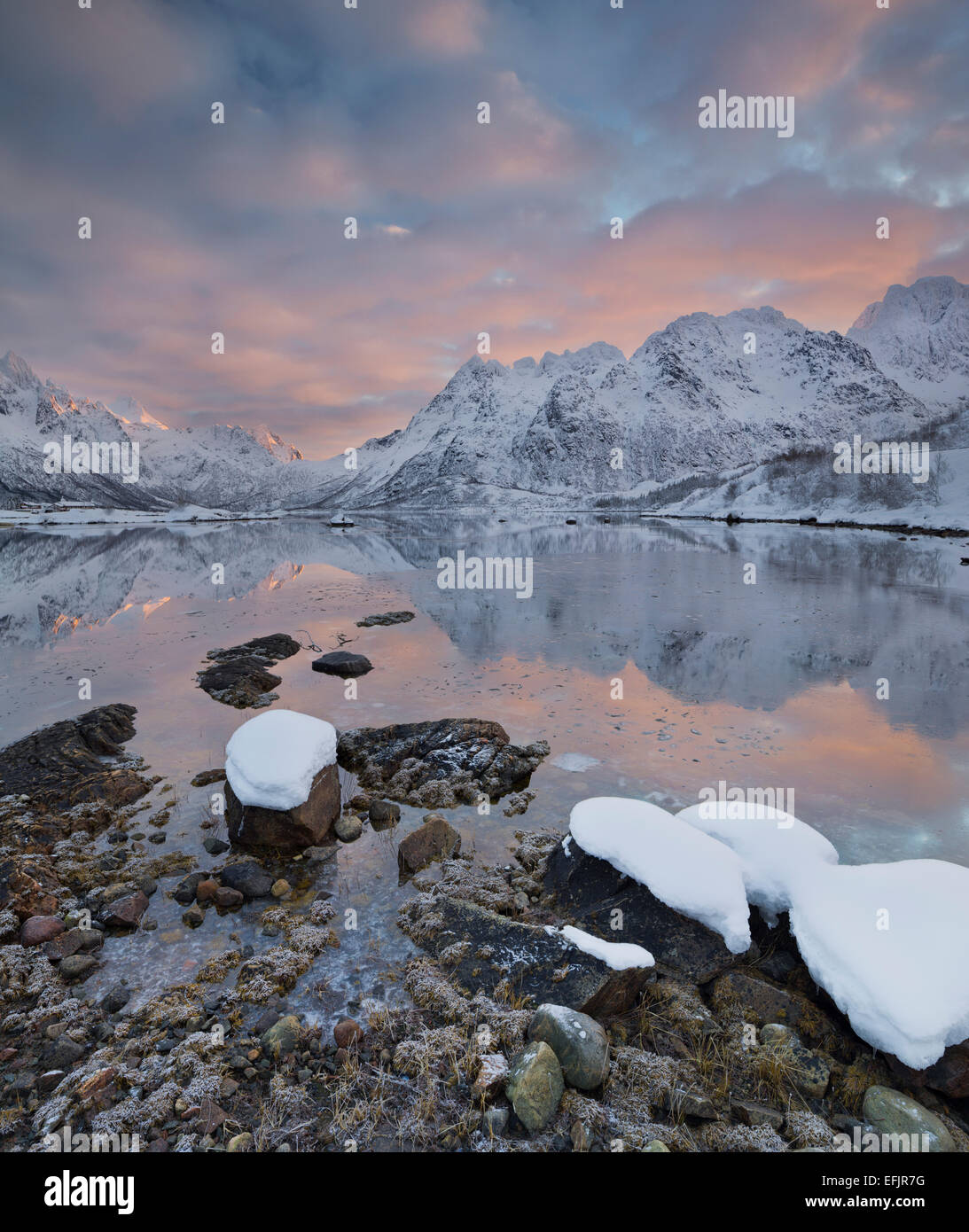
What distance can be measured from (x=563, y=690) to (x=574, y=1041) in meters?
9.76

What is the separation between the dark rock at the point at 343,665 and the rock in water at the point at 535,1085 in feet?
39.2

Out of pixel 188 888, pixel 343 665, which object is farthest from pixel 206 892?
pixel 343 665

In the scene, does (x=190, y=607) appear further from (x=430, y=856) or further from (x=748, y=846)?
(x=748, y=846)

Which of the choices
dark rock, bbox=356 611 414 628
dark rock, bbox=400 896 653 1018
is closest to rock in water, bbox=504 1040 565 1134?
dark rock, bbox=400 896 653 1018

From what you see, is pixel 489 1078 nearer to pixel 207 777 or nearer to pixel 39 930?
pixel 39 930

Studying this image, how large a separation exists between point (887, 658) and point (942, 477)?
81.8m

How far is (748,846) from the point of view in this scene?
6180mm

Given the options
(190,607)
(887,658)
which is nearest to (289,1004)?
(887,658)

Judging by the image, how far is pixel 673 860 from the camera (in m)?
5.90

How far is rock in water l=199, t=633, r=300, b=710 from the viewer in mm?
13398

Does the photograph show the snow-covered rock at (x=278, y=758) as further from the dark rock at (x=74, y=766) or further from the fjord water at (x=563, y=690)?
the dark rock at (x=74, y=766)

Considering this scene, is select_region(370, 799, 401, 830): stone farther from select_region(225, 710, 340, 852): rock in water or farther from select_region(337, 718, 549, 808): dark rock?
select_region(225, 710, 340, 852): rock in water

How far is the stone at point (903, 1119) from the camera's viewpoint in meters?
3.88
